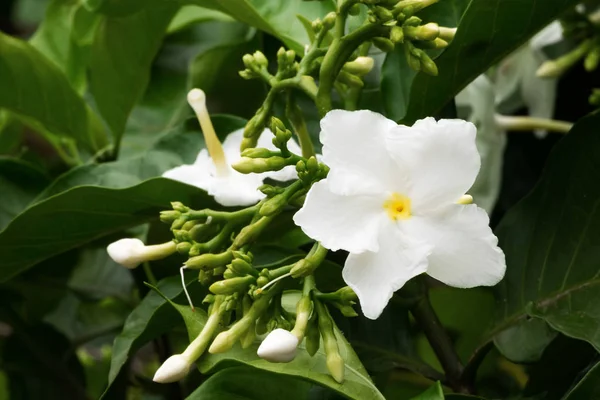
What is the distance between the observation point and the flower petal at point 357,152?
0.38m

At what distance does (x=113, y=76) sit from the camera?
2.29 ft

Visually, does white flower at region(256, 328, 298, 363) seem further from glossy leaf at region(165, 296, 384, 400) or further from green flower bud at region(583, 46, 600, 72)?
green flower bud at region(583, 46, 600, 72)

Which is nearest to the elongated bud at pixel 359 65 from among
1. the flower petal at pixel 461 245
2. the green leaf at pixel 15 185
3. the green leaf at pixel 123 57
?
the flower petal at pixel 461 245

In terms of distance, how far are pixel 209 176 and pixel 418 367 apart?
205mm

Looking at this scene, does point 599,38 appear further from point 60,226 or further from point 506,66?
point 60,226

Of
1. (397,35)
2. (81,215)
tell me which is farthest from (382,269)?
(81,215)

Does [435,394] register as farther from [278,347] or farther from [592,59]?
[592,59]

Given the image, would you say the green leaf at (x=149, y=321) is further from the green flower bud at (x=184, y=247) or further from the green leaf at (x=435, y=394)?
the green leaf at (x=435, y=394)

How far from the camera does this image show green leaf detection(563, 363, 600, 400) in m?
0.41

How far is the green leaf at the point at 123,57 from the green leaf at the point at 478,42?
268mm

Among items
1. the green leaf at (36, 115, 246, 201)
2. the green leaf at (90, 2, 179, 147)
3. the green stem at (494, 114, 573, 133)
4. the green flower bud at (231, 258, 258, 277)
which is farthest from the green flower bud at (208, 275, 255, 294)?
the green stem at (494, 114, 573, 133)

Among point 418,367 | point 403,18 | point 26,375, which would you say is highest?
point 403,18

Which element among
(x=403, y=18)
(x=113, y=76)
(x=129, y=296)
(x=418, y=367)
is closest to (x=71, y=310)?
(x=129, y=296)

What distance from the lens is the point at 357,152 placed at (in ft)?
1.27
